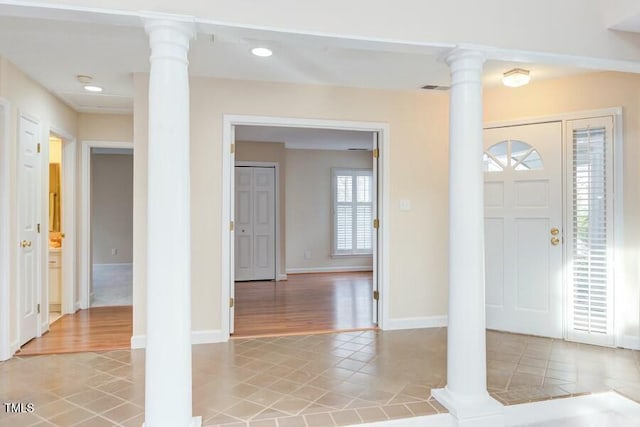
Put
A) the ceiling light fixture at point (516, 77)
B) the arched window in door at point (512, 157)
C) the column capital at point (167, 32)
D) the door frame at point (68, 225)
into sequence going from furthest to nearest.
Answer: the door frame at point (68, 225)
the arched window in door at point (512, 157)
the ceiling light fixture at point (516, 77)
the column capital at point (167, 32)

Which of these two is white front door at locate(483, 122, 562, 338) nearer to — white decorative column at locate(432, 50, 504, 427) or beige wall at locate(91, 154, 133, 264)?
white decorative column at locate(432, 50, 504, 427)

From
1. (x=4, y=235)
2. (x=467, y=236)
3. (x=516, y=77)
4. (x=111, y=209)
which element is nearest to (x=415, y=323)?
(x=467, y=236)

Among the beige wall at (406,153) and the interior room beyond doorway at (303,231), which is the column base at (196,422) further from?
the interior room beyond doorway at (303,231)

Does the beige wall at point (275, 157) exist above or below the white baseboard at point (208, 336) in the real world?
above

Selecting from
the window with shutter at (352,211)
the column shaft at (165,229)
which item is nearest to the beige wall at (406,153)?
the column shaft at (165,229)

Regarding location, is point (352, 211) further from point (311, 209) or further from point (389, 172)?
point (389, 172)

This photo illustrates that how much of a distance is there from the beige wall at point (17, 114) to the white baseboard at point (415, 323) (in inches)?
133

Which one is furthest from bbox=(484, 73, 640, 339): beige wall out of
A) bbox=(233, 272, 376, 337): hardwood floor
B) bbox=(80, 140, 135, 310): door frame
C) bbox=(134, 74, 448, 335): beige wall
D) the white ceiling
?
bbox=(80, 140, 135, 310): door frame

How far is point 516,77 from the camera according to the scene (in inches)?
146

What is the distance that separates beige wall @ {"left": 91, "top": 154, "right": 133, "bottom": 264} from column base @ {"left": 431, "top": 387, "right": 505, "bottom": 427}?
8.59 m

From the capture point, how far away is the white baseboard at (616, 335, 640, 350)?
3.64 meters

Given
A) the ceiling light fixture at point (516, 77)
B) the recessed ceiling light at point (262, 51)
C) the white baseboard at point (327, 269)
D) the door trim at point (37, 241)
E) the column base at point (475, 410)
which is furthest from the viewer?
the white baseboard at point (327, 269)

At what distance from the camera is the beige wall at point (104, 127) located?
17.1 ft

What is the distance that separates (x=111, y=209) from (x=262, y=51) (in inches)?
299
